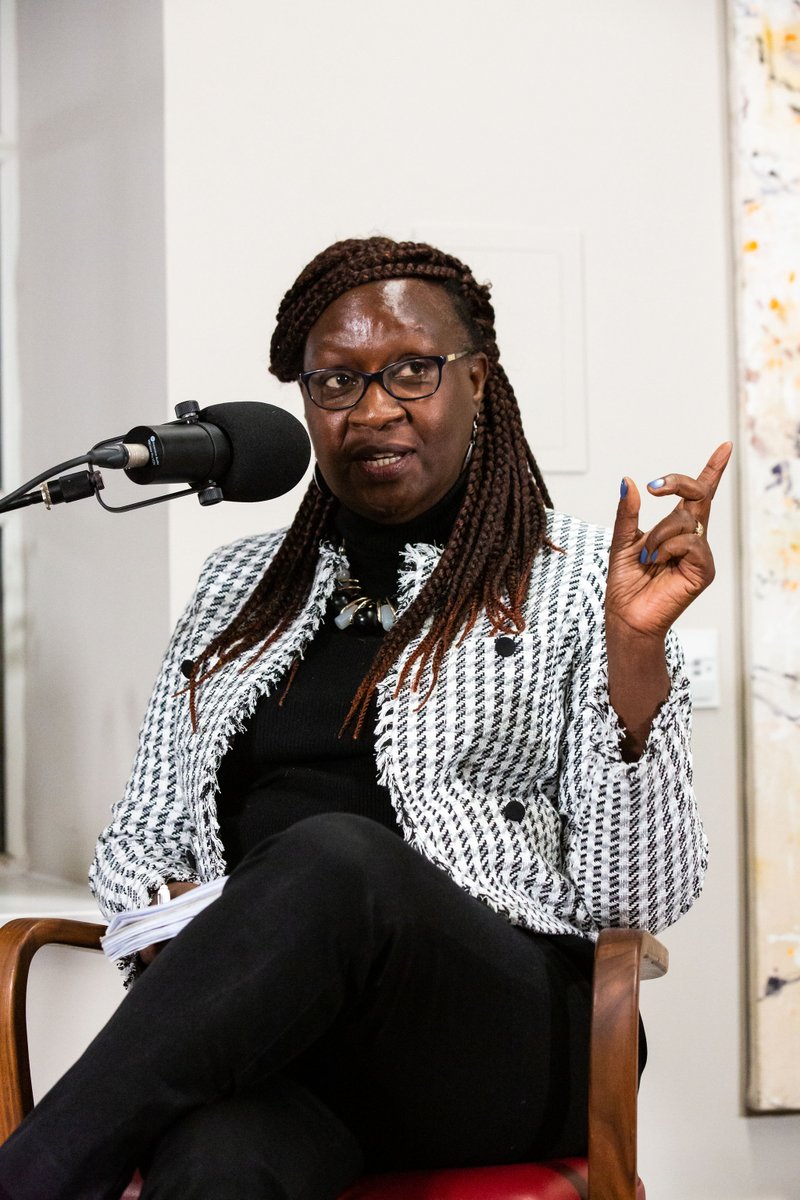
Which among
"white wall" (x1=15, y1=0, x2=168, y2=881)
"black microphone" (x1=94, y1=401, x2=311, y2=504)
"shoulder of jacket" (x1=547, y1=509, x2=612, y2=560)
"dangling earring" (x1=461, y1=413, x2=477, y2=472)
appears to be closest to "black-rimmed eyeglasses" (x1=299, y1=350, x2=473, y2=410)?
"dangling earring" (x1=461, y1=413, x2=477, y2=472)

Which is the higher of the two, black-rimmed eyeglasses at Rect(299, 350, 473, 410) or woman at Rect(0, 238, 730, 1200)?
black-rimmed eyeglasses at Rect(299, 350, 473, 410)

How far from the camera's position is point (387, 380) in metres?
1.59

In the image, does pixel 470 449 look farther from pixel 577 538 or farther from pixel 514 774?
pixel 514 774

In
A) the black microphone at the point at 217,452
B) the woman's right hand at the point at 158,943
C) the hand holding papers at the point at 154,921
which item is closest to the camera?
the black microphone at the point at 217,452

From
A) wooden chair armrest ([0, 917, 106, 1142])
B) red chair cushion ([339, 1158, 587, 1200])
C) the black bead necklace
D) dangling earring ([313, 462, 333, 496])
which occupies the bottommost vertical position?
red chair cushion ([339, 1158, 587, 1200])

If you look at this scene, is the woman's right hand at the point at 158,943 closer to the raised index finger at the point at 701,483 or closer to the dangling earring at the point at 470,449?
the dangling earring at the point at 470,449

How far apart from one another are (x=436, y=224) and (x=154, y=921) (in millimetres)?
1192

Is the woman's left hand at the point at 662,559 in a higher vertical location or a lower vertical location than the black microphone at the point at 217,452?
lower

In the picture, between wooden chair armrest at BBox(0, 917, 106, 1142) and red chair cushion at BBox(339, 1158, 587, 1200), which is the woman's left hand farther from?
wooden chair armrest at BBox(0, 917, 106, 1142)

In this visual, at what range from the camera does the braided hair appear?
157cm

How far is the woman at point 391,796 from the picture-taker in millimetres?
1088

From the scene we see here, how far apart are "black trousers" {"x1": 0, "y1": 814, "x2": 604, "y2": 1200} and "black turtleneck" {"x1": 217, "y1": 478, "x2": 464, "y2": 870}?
32 centimetres

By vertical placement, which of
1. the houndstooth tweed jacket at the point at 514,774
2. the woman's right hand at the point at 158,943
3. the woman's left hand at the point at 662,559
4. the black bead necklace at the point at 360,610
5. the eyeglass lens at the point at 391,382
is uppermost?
the eyeglass lens at the point at 391,382

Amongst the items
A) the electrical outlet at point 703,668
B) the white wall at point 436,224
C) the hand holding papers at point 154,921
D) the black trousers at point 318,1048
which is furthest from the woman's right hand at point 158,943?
the electrical outlet at point 703,668
